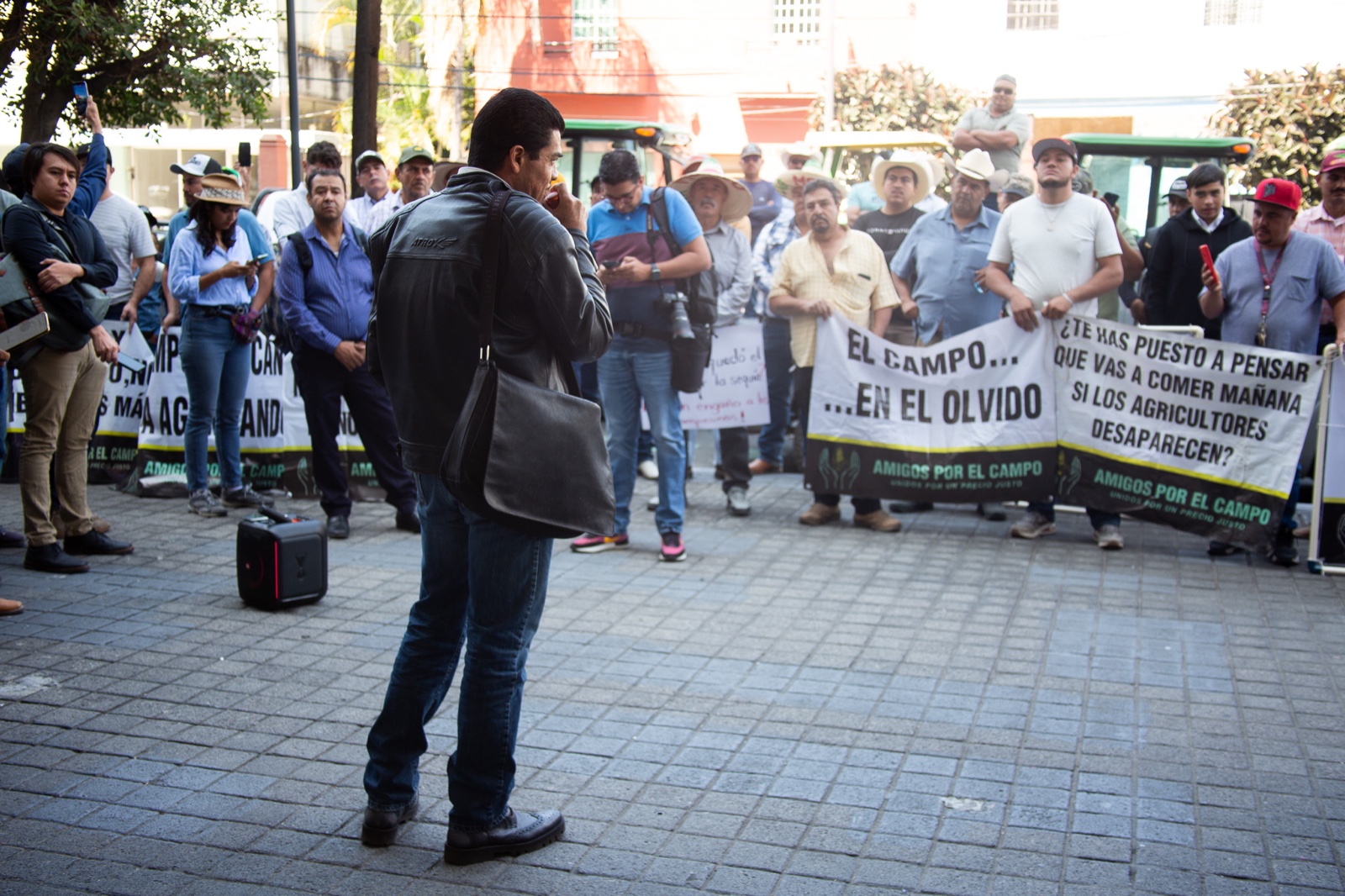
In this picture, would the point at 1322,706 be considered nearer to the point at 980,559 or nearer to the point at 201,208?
the point at 980,559

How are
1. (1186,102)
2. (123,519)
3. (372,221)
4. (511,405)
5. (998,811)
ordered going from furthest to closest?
(1186,102)
(372,221)
(123,519)
(998,811)
(511,405)

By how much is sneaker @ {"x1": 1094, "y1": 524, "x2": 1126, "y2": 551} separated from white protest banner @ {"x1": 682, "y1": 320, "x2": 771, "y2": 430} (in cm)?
252

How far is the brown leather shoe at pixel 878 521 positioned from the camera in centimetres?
822

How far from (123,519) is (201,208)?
204cm

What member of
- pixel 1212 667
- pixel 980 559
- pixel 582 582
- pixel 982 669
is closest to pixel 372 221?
pixel 582 582

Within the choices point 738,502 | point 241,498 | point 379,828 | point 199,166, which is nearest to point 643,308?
point 738,502

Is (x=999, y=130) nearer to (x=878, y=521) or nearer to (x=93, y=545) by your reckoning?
(x=878, y=521)

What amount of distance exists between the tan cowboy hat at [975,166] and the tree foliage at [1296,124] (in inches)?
513

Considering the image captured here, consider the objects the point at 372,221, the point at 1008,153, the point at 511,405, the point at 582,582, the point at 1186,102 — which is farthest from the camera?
the point at 1186,102

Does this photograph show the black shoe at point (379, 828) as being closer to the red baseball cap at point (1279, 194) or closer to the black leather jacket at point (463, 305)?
the black leather jacket at point (463, 305)

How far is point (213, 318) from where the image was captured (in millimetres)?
8117

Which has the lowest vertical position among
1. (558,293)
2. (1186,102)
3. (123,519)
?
(123,519)

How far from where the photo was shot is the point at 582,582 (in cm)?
677

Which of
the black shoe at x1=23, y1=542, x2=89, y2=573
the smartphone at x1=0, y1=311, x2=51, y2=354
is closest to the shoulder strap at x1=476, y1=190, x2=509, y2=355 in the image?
the smartphone at x1=0, y1=311, x2=51, y2=354
